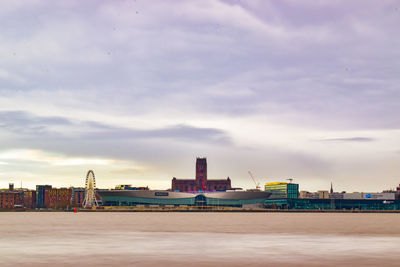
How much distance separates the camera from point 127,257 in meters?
48.8

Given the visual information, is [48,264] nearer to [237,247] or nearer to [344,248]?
[237,247]

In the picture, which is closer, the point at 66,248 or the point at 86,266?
the point at 86,266

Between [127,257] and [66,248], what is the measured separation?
454 inches

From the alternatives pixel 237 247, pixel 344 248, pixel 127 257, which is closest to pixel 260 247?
pixel 237 247

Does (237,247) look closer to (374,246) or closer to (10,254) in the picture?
(374,246)

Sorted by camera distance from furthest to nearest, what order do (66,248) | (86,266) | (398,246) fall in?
(398,246) < (66,248) < (86,266)

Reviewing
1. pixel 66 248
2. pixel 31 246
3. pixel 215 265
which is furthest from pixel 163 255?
pixel 31 246

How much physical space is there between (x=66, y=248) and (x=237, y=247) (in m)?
17.3

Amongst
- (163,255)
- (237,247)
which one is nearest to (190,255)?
(163,255)

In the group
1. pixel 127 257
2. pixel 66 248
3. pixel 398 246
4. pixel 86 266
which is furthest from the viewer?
pixel 398 246

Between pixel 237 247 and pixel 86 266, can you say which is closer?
pixel 86 266

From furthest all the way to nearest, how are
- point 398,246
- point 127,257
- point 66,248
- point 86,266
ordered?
point 398,246, point 66,248, point 127,257, point 86,266

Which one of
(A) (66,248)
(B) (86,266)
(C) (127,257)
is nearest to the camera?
(B) (86,266)

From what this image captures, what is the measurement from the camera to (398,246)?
61.8m
